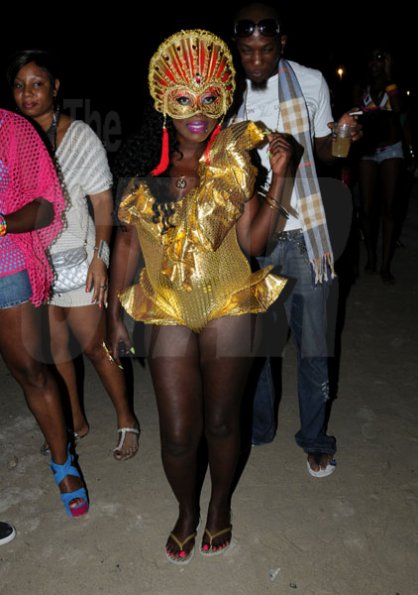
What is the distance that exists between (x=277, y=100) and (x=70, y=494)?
2096 mm

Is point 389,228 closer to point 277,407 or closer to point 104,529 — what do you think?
point 277,407

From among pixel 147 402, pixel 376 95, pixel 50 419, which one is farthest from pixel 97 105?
pixel 50 419

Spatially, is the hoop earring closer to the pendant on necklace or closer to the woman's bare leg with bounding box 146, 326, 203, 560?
the pendant on necklace

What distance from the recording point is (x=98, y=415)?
353cm

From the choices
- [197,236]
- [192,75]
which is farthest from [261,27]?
[197,236]

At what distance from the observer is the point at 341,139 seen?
2467 mm

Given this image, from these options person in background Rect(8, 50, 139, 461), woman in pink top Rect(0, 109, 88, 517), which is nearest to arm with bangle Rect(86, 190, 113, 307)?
person in background Rect(8, 50, 139, 461)

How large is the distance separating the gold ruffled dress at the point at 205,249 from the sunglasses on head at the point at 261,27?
638mm

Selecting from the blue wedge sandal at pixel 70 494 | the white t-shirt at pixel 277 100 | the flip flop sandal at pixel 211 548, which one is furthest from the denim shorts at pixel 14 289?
the flip flop sandal at pixel 211 548

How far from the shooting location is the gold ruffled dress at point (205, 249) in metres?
2.02

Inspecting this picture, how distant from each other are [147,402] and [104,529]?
114 centimetres

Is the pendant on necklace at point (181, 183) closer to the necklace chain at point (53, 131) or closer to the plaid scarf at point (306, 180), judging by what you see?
the plaid scarf at point (306, 180)

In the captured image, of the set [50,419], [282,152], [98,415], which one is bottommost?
[98,415]

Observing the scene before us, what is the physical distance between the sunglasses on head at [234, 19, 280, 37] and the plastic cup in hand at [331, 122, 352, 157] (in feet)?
1.60
